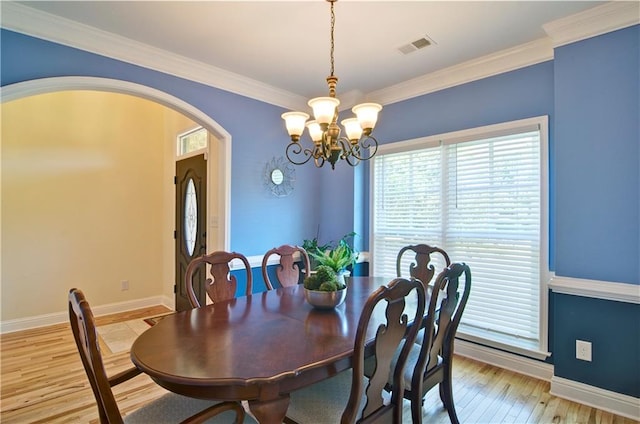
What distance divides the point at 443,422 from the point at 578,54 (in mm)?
2873

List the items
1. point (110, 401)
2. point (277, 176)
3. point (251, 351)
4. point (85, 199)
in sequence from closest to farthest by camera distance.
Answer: point (110, 401)
point (251, 351)
point (277, 176)
point (85, 199)

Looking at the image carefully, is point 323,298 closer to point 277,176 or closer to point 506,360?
point 506,360

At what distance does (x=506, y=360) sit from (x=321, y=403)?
2166 mm

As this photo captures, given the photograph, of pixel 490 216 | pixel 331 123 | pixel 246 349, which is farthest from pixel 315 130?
pixel 490 216

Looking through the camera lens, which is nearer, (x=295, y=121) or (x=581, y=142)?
(x=295, y=121)

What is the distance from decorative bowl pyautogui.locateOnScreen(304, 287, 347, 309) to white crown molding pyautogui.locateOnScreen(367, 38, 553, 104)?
257cm

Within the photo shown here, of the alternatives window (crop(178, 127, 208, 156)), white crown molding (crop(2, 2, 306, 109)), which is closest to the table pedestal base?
white crown molding (crop(2, 2, 306, 109))

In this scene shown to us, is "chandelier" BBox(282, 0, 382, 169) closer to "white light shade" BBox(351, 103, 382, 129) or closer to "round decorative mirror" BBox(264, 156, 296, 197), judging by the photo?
"white light shade" BBox(351, 103, 382, 129)

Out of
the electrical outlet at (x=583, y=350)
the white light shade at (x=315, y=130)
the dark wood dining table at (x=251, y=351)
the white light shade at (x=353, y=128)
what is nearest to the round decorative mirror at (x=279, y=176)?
the white light shade at (x=315, y=130)

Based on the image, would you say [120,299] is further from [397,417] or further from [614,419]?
[614,419]

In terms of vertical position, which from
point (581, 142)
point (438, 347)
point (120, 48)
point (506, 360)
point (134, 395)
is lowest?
point (134, 395)

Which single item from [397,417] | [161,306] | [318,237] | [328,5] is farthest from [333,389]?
[161,306]

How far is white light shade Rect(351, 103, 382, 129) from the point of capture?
1.98 m

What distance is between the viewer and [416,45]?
9.07ft
